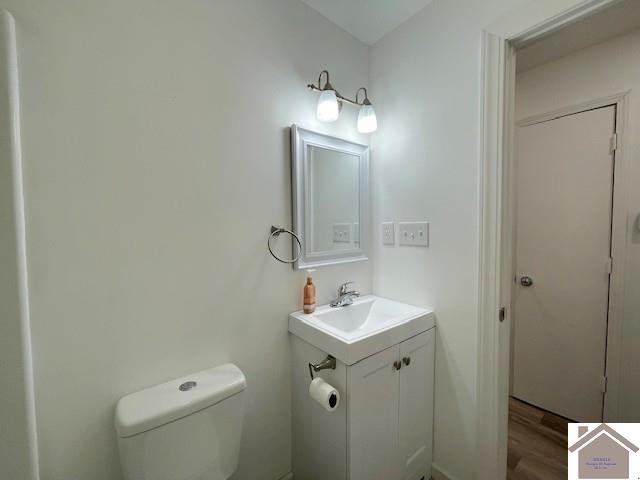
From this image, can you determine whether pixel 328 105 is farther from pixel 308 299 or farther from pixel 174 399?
pixel 174 399

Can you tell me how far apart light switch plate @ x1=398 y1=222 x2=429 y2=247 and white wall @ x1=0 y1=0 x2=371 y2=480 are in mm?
650

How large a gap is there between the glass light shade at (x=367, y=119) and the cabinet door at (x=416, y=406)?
3.75 ft

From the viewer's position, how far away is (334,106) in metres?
1.28

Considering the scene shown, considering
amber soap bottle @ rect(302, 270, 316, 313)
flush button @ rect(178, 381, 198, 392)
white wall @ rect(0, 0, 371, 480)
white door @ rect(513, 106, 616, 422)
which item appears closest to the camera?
white wall @ rect(0, 0, 371, 480)

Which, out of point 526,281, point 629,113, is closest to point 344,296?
point 526,281

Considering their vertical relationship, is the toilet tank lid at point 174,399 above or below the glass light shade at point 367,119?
below

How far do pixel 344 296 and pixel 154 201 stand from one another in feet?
3.34

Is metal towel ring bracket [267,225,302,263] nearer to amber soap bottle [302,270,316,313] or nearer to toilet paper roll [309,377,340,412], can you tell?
amber soap bottle [302,270,316,313]

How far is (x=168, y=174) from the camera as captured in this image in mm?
956

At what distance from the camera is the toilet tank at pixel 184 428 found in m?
0.78

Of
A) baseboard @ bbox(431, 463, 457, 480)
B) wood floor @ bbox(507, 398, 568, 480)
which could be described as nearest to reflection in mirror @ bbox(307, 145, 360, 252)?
baseboard @ bbox(431, 463, 457, 480)

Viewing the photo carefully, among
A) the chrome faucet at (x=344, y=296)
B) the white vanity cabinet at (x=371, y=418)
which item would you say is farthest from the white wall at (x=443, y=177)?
the chrome faucet at (x=344, y=296)

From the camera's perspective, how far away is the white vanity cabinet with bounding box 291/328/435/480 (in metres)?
0.99

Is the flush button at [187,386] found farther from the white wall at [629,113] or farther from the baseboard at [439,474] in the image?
the white wall at [629,113]
